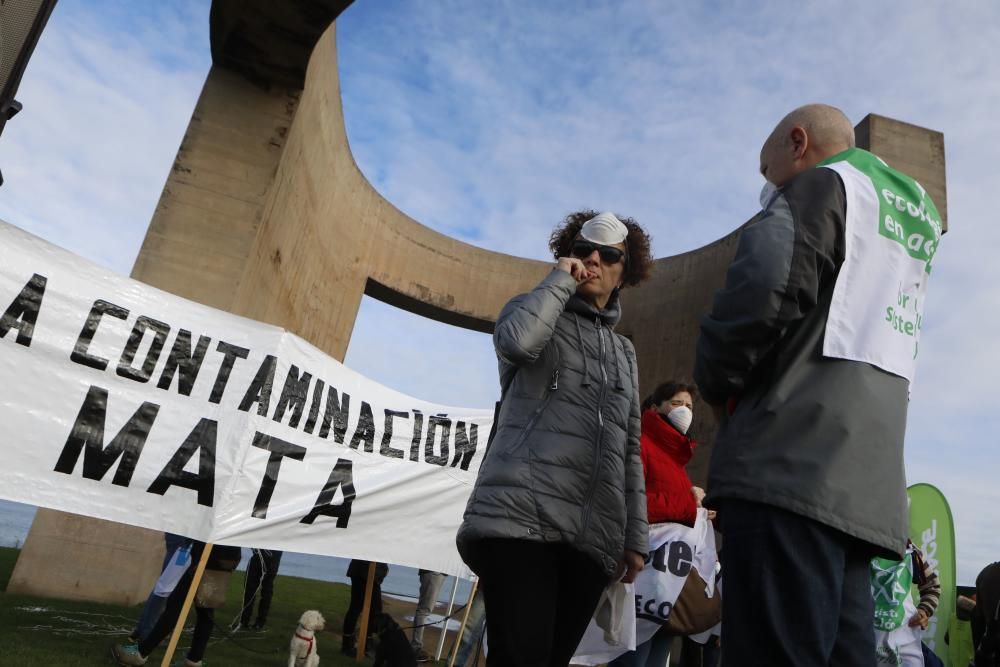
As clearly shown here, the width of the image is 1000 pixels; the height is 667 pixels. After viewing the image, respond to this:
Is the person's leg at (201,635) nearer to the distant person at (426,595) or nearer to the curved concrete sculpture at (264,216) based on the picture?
the distant person at (426,595)

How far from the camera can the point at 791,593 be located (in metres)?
1.20

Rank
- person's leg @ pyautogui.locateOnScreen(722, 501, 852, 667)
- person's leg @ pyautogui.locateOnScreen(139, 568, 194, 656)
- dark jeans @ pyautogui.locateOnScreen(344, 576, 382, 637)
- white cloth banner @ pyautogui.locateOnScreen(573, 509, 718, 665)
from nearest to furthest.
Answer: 1. person's leg @ pyautogui.locateOnScreen(722, 501, 852, 667)
2. white cloth banner @ pyautogui.locateOnScreen(573, 509, 718, 665)
3. person's leg @ pyautogui.locateOnScreen(139, 568, 194, 656)
4. dark jeans @ pyautogui.locateOnScreen(344, 576, 382, 637)

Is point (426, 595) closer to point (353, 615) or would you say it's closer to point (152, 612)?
point (353, 615)

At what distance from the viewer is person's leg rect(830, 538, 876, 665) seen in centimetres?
130

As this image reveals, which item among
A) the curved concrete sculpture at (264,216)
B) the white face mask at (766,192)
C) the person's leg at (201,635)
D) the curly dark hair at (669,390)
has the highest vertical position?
the curved concrete sculpture at (264,216)

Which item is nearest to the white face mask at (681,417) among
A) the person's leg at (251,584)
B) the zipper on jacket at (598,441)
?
the zipper on jacket at (598,441)

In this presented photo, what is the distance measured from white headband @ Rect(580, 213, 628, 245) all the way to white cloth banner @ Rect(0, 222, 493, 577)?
2.76 metres

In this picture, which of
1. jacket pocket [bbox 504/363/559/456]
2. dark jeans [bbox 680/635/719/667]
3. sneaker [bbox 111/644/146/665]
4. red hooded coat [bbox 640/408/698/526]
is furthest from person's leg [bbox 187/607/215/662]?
dark jeans [bbox 680/635/719/667]

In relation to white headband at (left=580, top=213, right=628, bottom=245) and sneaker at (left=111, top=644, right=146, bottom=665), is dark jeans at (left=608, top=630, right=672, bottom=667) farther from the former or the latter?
sneaker at (left=111, top=644, right=146, bottom=665)

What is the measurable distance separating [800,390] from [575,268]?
0.94m

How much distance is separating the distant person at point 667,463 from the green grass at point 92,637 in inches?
98.5

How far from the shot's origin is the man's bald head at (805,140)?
1.70m

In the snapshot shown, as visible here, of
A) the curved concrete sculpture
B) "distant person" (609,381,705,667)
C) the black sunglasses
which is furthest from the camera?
the curved concrete sculpture

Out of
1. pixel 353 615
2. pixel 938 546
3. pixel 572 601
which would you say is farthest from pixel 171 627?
pixel 938 546
